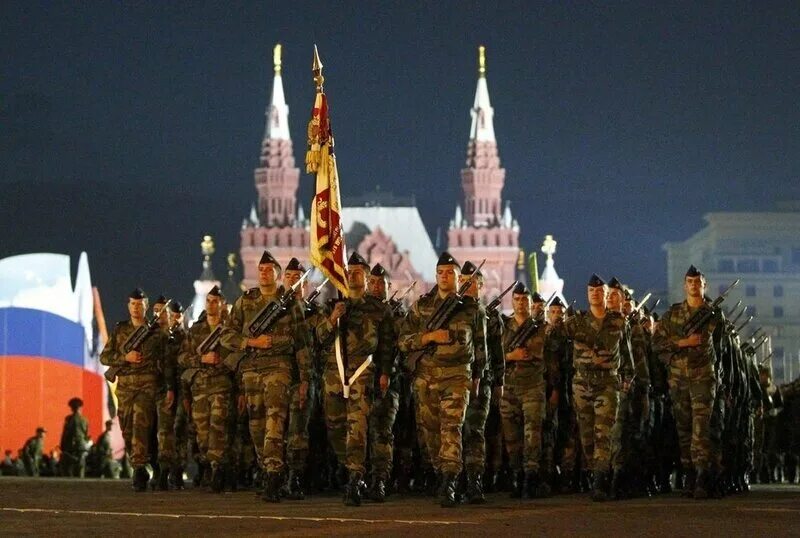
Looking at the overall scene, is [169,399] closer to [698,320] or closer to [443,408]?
[443,408]

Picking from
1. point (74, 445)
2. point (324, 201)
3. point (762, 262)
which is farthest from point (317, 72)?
point (762, 262)

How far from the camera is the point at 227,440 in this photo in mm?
13000

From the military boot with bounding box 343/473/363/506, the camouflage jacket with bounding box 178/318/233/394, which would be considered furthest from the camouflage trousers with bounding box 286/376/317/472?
the camouflage jacket with bounding box 178/318/233/394

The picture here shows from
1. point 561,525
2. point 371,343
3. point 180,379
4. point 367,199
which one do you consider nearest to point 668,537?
point 561,525

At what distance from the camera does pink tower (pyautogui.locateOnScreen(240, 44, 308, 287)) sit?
338ft

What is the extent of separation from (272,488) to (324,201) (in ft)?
9.58

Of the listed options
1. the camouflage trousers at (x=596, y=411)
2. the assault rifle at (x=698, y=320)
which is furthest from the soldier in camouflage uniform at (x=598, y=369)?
the assault rifle at (x=698, y=320)

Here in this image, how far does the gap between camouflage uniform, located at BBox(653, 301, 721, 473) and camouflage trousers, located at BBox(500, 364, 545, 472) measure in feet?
3.80

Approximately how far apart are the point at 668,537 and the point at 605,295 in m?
4.57

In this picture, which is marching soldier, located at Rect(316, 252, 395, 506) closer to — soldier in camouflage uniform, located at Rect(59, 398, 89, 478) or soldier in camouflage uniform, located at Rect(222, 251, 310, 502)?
soldier in camouflage uniform, located at Rect(222, 251, 310, 502)

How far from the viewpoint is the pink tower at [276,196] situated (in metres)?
103

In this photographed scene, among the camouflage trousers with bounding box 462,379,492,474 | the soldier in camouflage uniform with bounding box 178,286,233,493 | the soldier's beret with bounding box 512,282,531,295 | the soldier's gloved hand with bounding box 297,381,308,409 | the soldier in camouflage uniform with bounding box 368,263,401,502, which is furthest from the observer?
the soldier's beret with bounding box 512,282,531,295

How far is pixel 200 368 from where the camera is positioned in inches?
521

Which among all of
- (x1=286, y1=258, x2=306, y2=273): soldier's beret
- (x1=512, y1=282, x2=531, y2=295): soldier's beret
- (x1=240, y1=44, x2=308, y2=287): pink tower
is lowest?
(x1=512, y1=282, x2=531, y2=295): soldier's beret
